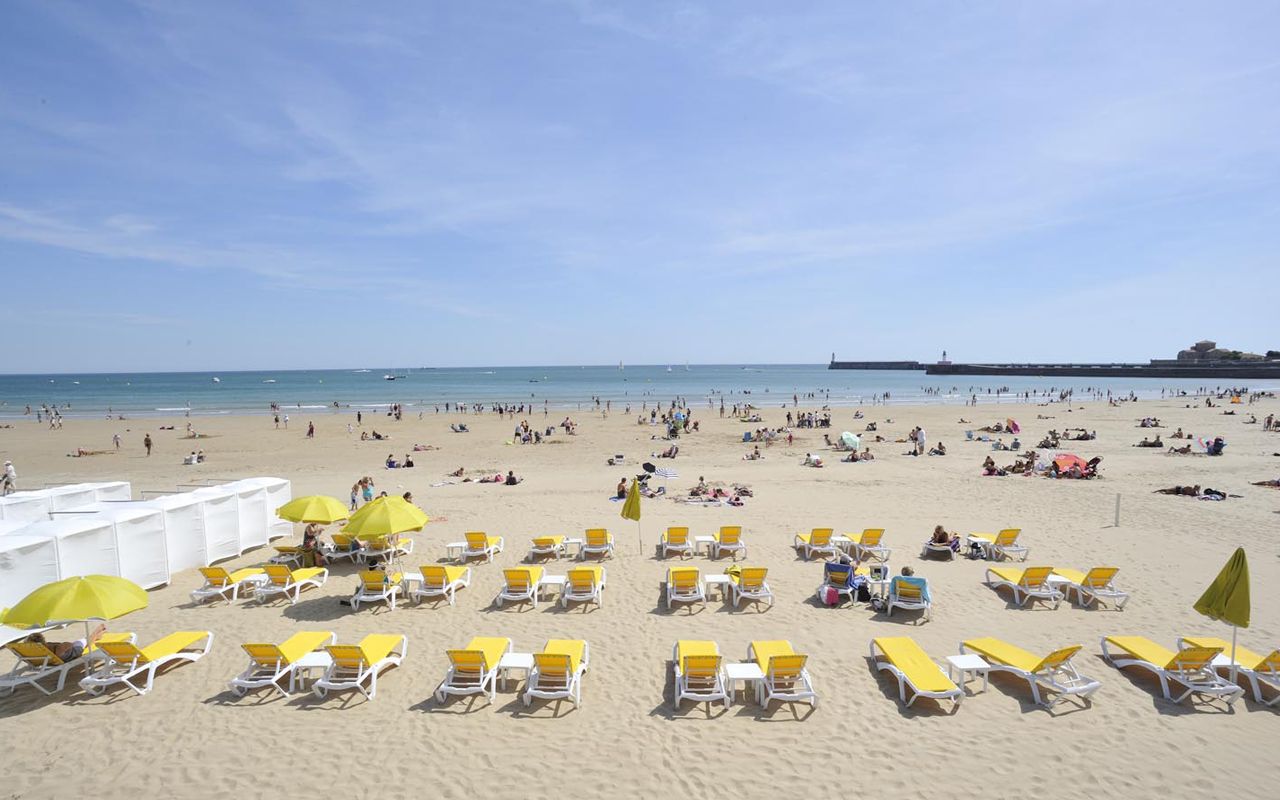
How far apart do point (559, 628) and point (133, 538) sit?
7.48 metres

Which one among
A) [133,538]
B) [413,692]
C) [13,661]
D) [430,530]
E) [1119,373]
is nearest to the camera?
[413,692]

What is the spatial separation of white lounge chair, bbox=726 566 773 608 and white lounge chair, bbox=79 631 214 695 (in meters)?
7.17

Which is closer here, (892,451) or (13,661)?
(13,661)

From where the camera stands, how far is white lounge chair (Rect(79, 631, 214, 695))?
6.66 meters

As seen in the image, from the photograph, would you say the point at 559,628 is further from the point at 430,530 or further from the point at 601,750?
the point at 430,530

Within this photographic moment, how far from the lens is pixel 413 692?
668 cm

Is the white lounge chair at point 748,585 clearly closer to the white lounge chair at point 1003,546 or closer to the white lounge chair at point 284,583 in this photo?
the white lounge chair at point 1003,546

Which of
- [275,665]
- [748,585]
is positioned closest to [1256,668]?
[748,585]

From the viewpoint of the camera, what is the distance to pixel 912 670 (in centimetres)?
655

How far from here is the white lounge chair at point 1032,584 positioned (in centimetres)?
909

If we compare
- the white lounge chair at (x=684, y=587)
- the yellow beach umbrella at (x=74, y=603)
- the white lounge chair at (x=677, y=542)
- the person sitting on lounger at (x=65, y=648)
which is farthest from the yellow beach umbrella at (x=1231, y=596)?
the person sitting on lounger at (x=65, y=648)

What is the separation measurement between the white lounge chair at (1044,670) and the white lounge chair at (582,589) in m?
5.16

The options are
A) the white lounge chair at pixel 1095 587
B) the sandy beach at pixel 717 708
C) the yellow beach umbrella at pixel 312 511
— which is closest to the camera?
the sandy beach at pixel 717 708

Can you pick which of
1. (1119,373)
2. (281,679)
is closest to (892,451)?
(281,679)
